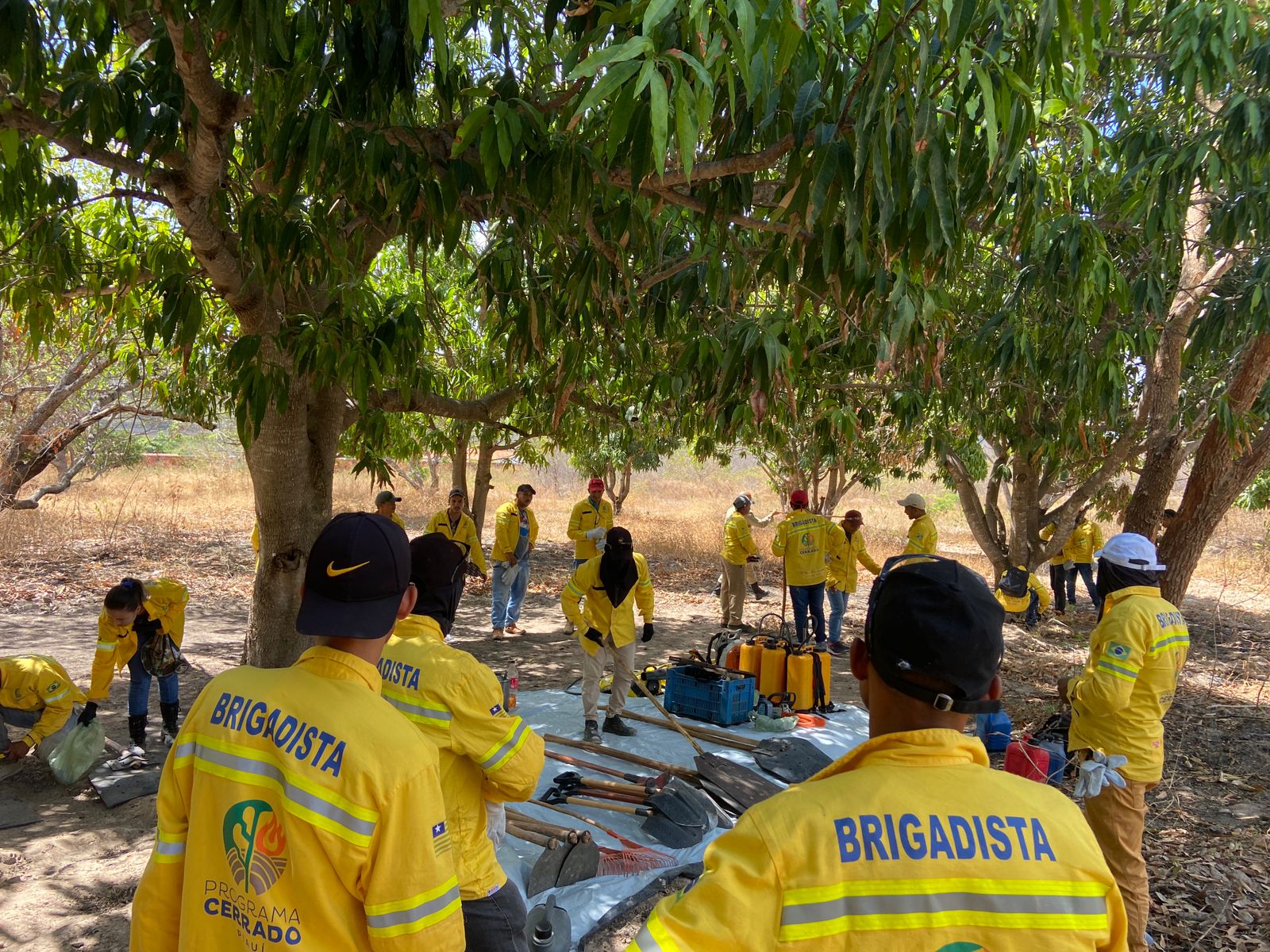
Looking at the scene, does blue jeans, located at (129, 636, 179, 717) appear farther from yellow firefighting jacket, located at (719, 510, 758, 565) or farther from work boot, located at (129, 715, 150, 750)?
yellow firefighting jacket, located at (719, 510, 758, 565)

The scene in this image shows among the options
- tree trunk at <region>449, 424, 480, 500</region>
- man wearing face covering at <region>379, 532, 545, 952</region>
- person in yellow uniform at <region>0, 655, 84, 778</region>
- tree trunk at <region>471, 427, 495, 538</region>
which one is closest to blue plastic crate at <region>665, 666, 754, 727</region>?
person in yellow uniform at <region>0, 655, 84, 778</region>

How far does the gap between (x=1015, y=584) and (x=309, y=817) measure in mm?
10330

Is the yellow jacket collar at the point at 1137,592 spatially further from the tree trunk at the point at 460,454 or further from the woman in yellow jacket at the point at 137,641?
the tree trunk at the point at 460,454

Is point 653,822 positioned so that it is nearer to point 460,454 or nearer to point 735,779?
point 735,779

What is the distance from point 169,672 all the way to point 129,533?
11.6 metres

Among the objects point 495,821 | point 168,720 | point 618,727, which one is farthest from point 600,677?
point 495,821

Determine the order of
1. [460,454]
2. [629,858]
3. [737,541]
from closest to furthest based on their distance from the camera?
1. [629,858]
2. [737,541]
3. [460,454]

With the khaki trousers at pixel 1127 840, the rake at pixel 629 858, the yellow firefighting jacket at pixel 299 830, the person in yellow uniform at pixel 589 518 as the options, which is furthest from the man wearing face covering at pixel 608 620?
the yellow firefighting jacket at pixel 299 830

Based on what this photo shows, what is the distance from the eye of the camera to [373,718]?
1566 millimetres

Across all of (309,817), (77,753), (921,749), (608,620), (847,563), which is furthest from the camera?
(847,563)

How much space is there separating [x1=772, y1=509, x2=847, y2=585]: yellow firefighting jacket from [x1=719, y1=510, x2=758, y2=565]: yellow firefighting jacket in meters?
0.77

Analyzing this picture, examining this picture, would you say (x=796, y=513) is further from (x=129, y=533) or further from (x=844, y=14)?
(x=129, y=533)

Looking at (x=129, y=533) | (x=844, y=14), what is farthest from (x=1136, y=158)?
(x=129, y=533)

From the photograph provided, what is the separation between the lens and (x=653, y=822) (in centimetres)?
474
